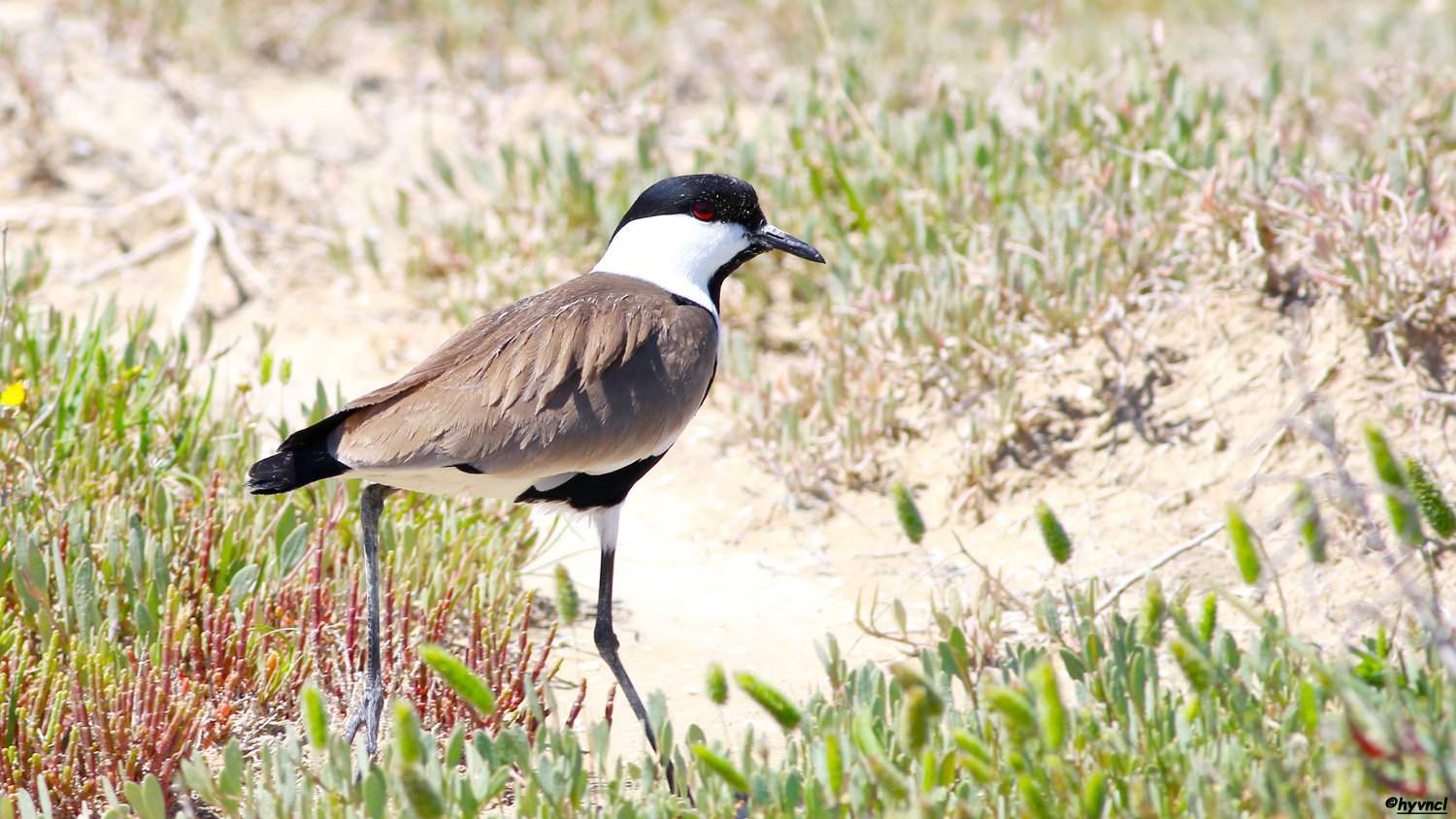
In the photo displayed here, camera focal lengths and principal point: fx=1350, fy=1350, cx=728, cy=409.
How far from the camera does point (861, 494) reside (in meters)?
4.84

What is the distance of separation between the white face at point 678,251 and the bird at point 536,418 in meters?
0.09

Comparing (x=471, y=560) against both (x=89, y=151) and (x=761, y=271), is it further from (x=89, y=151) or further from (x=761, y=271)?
(x=89, y=151)

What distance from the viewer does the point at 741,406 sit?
504cm

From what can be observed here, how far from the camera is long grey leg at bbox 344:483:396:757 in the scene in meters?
3.20

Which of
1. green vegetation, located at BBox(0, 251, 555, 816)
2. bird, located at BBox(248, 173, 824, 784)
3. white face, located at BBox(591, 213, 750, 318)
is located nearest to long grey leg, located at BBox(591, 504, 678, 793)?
bird, located at BBox(248, 173, 824, 784)

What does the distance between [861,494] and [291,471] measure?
233 cm

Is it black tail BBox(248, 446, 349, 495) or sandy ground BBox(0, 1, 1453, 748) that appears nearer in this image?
black tail BBox(248, 446, 349, 495)

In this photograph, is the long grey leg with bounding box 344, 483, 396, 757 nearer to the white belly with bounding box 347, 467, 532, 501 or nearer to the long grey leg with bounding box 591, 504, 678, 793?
the white belly with bounding box 347, 467, 532, 501

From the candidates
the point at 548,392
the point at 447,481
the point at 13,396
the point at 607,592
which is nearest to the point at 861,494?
the point at 607,592

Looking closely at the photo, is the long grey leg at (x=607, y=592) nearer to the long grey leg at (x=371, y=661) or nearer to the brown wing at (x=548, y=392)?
the brown wing at (x=548, y=392)

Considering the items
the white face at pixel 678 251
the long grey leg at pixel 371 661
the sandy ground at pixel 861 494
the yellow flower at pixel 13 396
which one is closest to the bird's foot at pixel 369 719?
the long grey leg at pixel 371 661

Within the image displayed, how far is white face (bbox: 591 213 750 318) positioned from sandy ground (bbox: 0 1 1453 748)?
90 centimetres

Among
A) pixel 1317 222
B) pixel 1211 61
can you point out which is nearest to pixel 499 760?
pixel 1317 222

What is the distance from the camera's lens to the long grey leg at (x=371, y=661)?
10.5 feet
